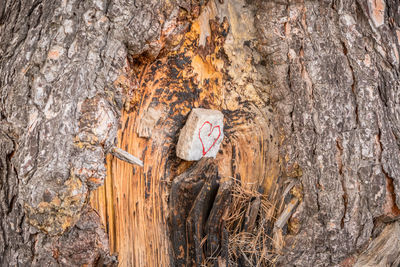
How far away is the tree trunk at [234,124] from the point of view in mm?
1495

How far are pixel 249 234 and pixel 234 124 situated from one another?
1.76ft

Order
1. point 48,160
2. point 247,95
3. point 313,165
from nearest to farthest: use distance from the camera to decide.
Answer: point 48,160 < point 313,165 < point 247,95

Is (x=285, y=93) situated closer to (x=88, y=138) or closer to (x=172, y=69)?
(x=172, y=69)

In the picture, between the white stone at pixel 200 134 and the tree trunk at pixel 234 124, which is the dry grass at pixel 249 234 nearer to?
the tree trunk at pixel 234 124

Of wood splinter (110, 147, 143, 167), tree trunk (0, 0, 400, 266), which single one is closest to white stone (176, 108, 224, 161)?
tree trunk (0, 0, 400, 266)

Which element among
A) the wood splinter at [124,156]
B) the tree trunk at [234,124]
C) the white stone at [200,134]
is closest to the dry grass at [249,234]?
the tree trunk at [234,124]

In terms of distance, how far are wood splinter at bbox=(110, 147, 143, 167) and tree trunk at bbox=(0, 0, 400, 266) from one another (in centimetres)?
5

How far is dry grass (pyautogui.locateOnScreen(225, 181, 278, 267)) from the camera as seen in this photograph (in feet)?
5.76

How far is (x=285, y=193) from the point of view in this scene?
5.75 feet

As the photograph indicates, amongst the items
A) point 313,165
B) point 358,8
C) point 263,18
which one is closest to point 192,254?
point 313,165

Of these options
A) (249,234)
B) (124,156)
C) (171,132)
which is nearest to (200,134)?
(171,132)

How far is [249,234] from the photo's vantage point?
177cm

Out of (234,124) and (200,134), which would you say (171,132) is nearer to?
(200,134)

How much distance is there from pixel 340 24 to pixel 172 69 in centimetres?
81
